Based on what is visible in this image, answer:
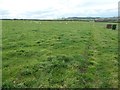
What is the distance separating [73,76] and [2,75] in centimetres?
328

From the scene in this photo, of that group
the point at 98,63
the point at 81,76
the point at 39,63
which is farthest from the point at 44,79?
the point at 98,63

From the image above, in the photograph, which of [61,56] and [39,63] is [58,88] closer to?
[39,63]

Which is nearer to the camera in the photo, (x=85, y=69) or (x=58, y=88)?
(x=58, y=88)

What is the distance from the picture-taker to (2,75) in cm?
1154

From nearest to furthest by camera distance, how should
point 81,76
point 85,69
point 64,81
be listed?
1. point 64,81
2. point 81,76
3. point 85,69

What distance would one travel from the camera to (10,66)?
13.2 meters

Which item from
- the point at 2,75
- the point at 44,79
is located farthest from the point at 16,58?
the point at 44,79

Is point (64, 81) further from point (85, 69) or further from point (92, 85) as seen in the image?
point (85, 69)

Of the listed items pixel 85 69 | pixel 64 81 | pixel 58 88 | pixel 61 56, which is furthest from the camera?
pixel 61 56

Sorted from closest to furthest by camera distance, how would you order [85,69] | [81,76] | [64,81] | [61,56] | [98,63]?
[64,81] < [81,76] < [85,69] < [98,63] < [61,56]

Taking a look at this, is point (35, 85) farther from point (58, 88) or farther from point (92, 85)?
point (92, 85)

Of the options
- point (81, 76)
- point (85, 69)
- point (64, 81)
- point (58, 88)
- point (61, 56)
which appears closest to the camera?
point (58, 88)

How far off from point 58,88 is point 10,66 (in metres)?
4.33

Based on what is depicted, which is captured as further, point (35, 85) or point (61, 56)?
point (61, 56)
